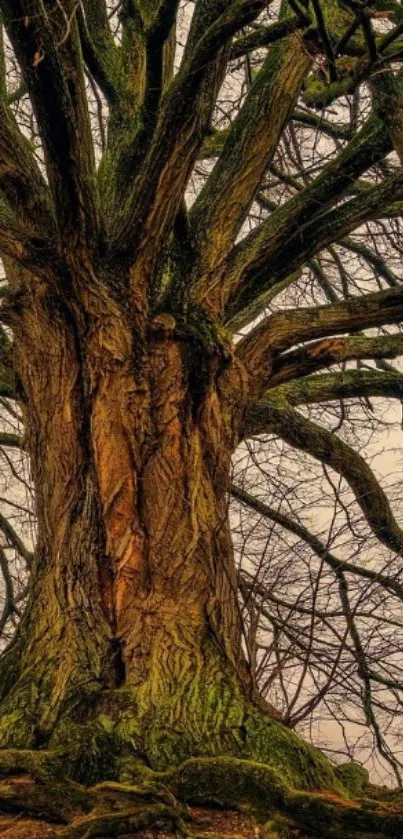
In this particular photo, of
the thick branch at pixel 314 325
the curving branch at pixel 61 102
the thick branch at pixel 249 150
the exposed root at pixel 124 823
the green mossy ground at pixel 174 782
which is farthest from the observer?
the thick branch at pixel 249 150

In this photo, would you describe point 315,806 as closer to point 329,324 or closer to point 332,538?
point 332,538

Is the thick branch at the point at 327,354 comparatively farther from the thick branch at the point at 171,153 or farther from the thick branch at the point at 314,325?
the thick branch at the point at 171,153

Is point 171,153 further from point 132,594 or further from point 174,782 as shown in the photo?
point 174,782

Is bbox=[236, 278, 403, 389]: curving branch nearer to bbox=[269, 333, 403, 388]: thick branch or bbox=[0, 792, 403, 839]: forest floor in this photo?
bbox=[269, 333, 403, 388]: thick branch

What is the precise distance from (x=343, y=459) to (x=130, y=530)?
81.6 inches

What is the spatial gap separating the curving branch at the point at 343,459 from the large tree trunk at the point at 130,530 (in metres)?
1.10

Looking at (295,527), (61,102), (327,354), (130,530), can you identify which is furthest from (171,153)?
(295,527)

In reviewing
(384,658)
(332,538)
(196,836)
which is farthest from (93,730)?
(384,658)

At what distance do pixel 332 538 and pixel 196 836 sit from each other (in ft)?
5.10

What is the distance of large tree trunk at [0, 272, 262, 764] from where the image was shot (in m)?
3.28

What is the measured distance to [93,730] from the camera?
3047 mm

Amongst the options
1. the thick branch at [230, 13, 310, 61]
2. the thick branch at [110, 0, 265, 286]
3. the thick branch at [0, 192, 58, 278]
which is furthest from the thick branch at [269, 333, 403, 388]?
the thick branch at [230, 13, 310, 61]

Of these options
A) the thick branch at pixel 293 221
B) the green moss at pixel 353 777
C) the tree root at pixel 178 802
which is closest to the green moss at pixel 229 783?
the tree root at pixel 178 802

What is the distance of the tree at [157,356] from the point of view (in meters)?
3.06
